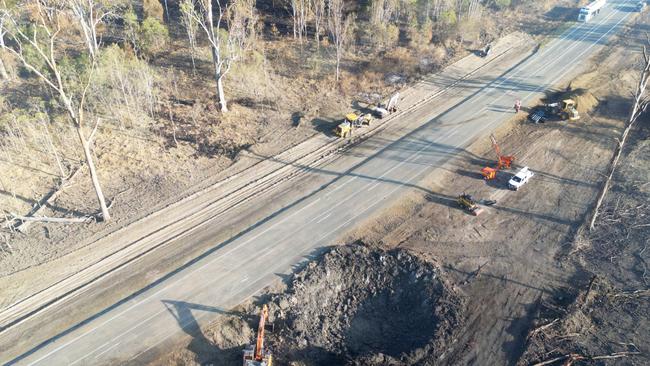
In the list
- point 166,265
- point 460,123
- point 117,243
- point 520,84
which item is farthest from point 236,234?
point 520,84

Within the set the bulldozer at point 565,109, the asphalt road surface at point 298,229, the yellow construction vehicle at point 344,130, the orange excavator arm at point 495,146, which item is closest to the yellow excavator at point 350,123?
the yellow construction vehicle at point 344,130

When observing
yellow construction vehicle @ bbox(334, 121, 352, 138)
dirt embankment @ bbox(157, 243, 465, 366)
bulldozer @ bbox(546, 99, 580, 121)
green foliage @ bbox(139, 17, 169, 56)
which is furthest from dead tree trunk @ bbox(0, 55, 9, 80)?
bulldozer @ bbox(546, 99, 580, 121)

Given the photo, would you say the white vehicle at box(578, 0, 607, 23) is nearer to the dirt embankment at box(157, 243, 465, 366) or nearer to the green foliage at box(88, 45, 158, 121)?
the dirt embankment at box(157, 243, 465, 366)

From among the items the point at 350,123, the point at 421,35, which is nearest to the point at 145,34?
the point at 350,123

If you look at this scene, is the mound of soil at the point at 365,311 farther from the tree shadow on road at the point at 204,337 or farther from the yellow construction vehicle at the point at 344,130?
the yellow construction vehicle at the point at 344,130

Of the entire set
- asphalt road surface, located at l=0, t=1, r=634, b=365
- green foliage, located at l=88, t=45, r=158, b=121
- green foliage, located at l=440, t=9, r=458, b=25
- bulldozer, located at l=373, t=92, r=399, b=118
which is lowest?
asphalt road surface, located at l=0, t=1, r=634, b=365

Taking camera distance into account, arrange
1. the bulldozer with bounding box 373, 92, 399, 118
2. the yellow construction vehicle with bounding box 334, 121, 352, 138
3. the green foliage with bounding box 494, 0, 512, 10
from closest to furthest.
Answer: the yellow construction vehicle with bounding box 334, 121, 352, 138
the bulldozer with bounding box 373, 92, 399, 118
the green foliage with bounding box 494, 0, 512, 10
